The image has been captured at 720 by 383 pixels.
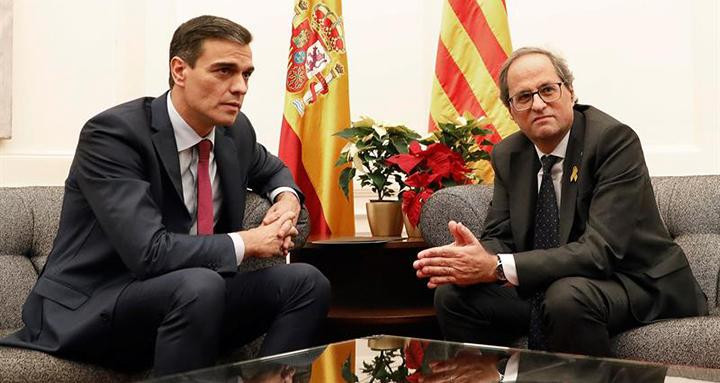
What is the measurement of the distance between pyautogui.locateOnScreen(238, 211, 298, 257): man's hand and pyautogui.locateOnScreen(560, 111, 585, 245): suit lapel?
30.1 inches

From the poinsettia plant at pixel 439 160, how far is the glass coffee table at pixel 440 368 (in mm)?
1206

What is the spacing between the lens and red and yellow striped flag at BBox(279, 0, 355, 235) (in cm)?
377

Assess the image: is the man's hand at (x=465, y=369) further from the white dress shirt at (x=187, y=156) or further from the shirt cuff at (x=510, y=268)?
the white dress shirt at (x=187, y=156)

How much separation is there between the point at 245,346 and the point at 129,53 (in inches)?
71.7

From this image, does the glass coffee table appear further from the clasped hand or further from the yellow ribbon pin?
the yellow ribbon pin

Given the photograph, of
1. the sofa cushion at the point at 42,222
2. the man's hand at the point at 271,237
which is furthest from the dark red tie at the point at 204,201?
the sofa cushion at the point at 42,222

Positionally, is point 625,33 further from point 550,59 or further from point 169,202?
point 169,202

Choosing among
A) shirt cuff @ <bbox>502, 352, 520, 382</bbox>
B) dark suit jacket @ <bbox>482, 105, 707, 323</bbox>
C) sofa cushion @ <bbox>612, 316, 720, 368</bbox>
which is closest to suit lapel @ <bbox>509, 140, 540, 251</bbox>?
dark suit jacket @ <bbox>482, 105, 707, 323</bbox>

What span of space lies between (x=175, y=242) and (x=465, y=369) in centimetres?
90

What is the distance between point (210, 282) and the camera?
227 cm

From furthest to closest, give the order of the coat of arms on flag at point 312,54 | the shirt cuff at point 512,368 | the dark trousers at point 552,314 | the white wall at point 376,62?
the coat of arms on flag at point 312,54 → the white wall at point 376,62 → the dark trousers at point 552,314 → the shirt cuff at point 512,368

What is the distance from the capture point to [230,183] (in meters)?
2.64

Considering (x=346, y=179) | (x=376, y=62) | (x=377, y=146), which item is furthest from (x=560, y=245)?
(x=376, y=62)

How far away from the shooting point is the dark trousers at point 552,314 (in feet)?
7.75
